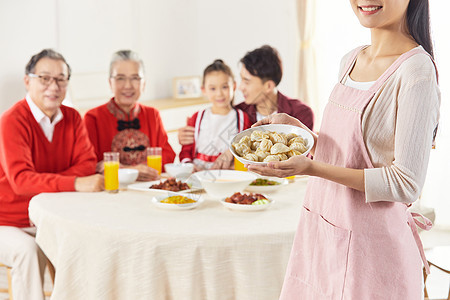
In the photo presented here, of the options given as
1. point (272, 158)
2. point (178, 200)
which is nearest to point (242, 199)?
point (178, 200)

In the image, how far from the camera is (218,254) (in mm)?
1802

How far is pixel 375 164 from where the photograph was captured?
1233 millimetres

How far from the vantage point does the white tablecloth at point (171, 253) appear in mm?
1804

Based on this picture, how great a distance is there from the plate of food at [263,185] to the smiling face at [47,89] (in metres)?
1.02

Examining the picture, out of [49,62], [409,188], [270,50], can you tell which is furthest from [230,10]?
[409,188]

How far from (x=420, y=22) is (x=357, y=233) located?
49cm

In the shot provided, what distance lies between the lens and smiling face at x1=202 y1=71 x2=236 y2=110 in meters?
2.98

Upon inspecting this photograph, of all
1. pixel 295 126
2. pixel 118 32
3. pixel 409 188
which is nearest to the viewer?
pixel 409 188

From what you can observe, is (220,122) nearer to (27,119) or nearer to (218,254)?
(27,119)

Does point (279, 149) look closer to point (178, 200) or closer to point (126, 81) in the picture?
point (178, 200)

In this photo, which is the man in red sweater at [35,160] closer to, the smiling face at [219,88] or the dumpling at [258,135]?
the smiling face at [219,88]

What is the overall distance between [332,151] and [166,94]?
13.9 feet

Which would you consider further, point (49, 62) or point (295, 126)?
point (49, 62)

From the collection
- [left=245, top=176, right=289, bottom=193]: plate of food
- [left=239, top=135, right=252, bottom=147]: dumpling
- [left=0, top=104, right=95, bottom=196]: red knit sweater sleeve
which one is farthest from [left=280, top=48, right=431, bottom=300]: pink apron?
[left=0, top=104, right=95, bottom=196]: red knit sweater sleeve
